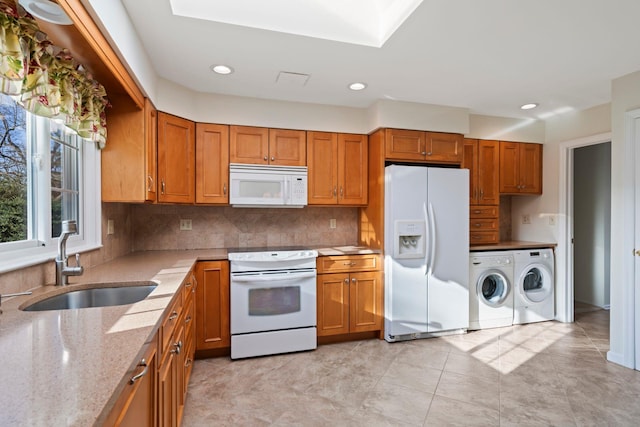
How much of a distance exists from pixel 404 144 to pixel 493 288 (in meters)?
1.92

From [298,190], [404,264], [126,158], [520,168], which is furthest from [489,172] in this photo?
[126,158]

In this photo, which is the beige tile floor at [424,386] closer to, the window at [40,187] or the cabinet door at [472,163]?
the window at [40,187]

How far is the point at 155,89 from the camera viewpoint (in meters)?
2.55

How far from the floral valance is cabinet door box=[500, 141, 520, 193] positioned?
12.8 ft

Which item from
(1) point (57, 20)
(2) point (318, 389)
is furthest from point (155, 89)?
(2) point (318, 389)

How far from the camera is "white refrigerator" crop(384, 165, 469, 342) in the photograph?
3.08 m

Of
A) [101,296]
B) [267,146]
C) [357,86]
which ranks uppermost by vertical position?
[357,86]

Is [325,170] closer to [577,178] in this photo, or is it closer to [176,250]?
[176,250]

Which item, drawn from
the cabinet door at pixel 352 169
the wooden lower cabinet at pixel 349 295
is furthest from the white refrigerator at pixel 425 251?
the cabinet door at pixel 352 169

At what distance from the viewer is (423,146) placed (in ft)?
10.7

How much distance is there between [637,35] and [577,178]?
2.86 meters

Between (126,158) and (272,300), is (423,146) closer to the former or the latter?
(272,300)

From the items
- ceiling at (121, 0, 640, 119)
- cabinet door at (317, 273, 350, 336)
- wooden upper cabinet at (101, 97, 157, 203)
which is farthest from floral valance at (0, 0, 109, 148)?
cabinet door at (317, 273, 350, 336)

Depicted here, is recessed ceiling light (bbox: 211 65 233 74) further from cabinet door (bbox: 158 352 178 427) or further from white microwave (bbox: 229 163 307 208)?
cabinet door (bbox: 158 352 178 427)
